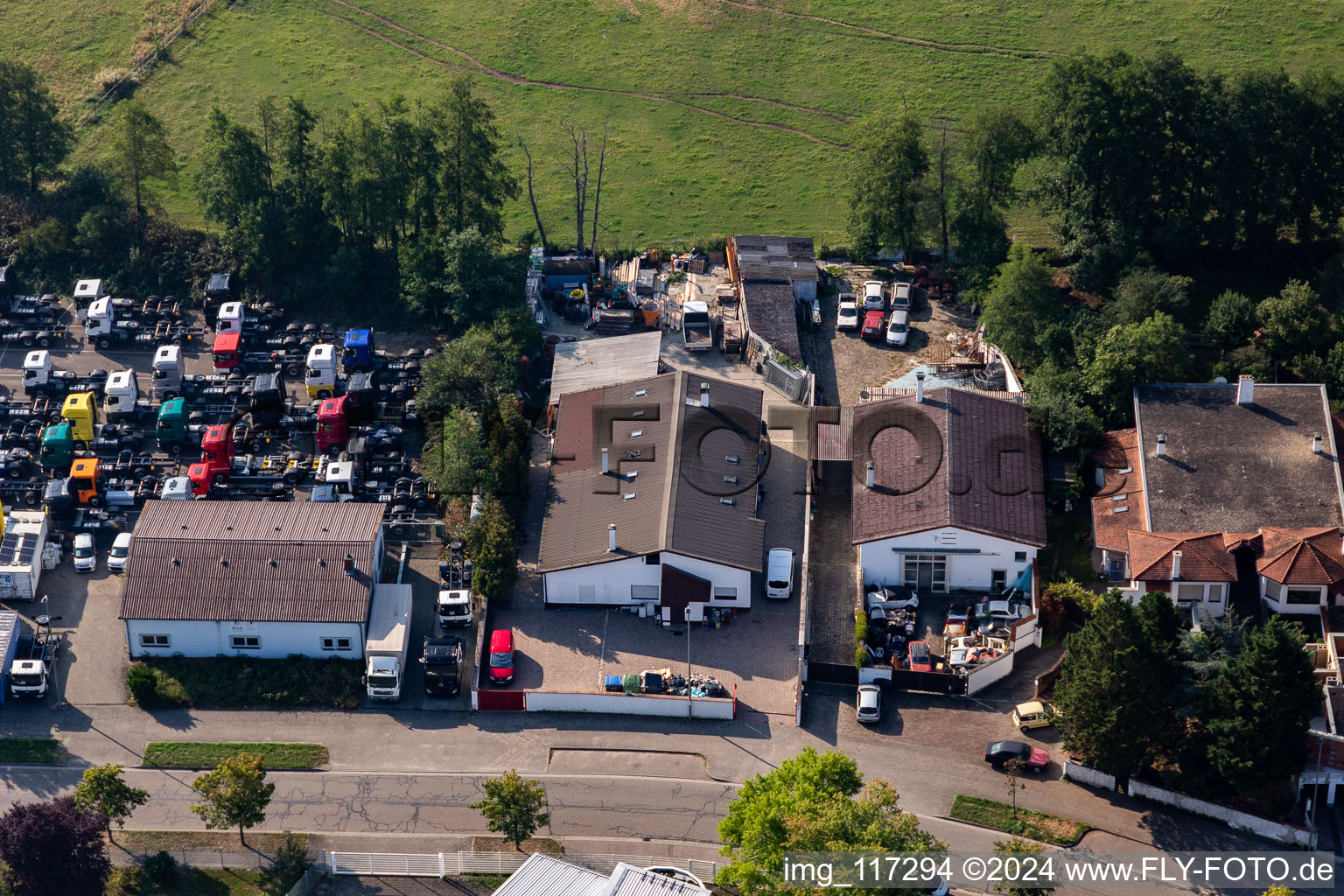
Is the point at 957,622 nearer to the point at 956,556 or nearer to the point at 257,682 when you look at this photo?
the point at 956,556

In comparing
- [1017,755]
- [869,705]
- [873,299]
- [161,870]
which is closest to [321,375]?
[873,299]

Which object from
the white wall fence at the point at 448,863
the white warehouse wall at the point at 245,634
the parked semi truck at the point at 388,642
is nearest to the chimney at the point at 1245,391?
the white wall fence at the point at 448,863

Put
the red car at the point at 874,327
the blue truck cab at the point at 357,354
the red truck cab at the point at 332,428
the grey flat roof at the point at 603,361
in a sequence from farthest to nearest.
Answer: the red car at the point at 874,327 → the blue truck cab at the point at 357,354 → the grey flat roof at the point at 603,361 → the red truck cab at the point at 332,428

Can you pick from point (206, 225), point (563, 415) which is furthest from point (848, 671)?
point (206, 225)

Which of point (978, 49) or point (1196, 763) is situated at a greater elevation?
point (978, 49)

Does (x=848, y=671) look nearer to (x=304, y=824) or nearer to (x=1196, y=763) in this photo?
(x=1196, y=763)

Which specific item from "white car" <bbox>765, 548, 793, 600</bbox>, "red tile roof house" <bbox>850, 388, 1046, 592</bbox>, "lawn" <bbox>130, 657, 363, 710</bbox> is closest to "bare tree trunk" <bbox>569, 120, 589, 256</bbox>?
"red tile roof house" <bbox>850, 388, 1046, 592</bbox>

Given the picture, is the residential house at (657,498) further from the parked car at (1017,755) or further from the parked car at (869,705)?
the parked car at (1017,755)
